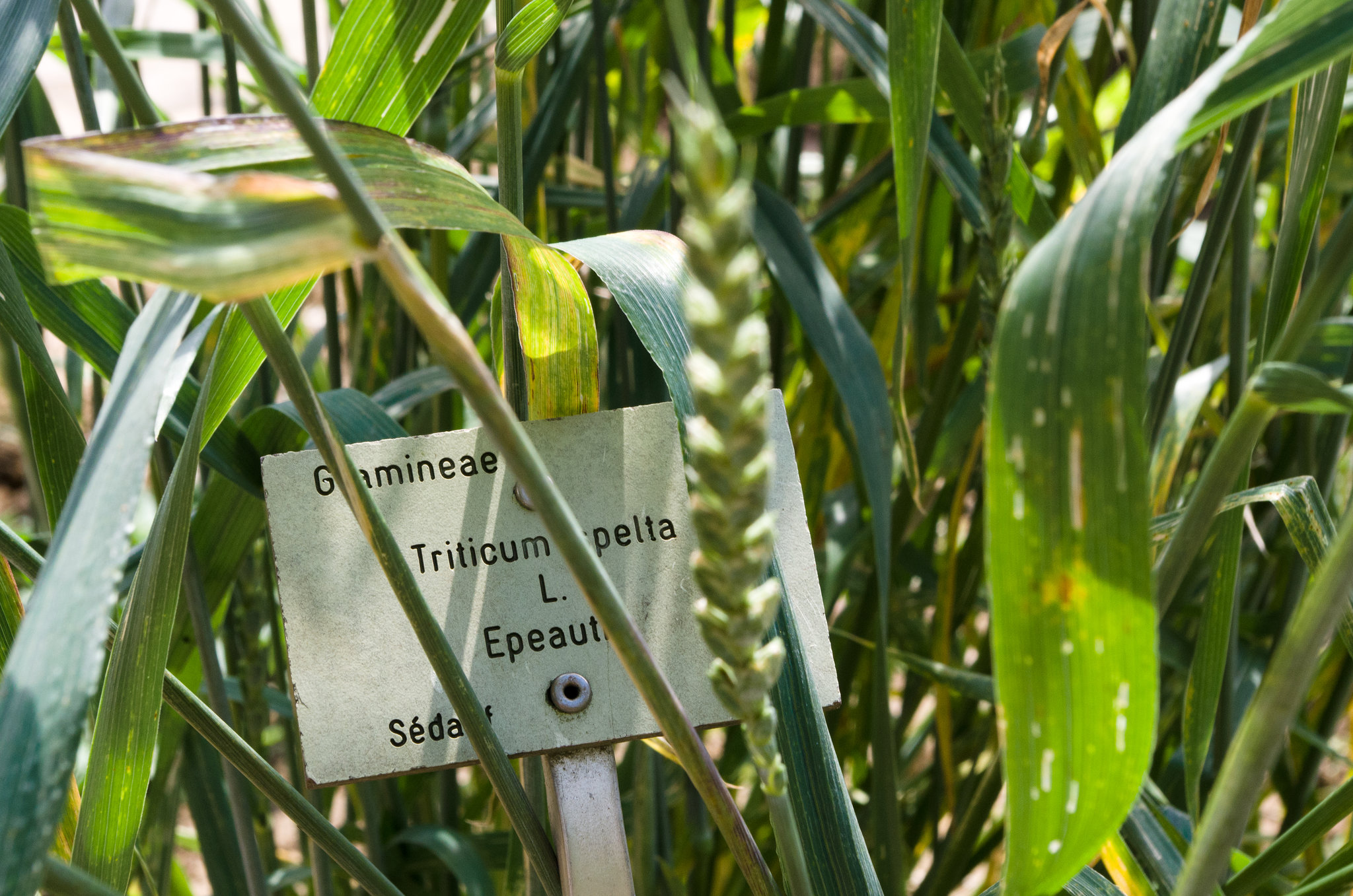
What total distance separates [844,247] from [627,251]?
0.53m

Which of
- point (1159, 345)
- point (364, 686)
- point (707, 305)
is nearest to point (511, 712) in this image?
point (364, 686)

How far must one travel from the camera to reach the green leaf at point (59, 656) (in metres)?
0.21

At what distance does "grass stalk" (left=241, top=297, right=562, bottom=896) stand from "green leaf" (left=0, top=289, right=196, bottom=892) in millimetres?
40

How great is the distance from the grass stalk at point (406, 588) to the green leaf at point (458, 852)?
0.24 m

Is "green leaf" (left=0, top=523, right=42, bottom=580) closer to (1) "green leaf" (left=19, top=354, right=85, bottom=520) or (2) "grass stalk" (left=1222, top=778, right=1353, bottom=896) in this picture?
(1) "green leaf" (left=19, top=354, right=85, bottom=520)

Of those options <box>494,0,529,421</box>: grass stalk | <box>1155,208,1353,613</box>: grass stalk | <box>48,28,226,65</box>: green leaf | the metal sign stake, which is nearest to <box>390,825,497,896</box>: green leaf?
the metal sign stake

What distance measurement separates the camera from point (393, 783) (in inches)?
28.1

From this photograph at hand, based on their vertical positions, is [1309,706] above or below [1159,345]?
below

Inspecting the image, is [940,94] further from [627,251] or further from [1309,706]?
[1309,706]

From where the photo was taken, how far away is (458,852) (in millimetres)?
603

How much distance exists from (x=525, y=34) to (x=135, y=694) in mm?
235

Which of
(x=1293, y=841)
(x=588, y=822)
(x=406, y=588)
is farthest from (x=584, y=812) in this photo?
(x=1293, y=841)

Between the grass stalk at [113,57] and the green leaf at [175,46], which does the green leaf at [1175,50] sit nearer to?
the grass stalk at [113,57]

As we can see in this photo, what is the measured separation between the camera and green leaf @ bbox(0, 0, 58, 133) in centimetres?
33
